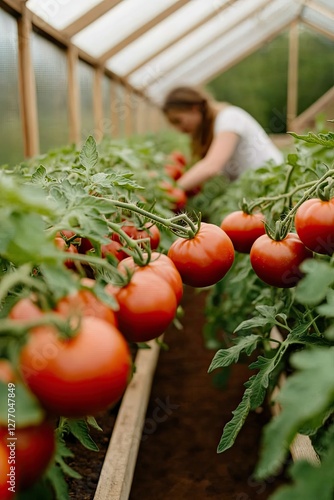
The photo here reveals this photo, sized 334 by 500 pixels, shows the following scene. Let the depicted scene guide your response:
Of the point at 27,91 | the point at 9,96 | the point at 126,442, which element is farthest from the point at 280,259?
the point at 27,91

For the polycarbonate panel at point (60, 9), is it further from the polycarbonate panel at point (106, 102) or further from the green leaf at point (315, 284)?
the green leaf at point (315, 284)

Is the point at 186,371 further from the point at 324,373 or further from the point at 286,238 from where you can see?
the point at 324,373

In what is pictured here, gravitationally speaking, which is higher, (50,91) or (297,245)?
(297,245)

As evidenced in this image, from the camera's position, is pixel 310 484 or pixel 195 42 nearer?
pixel 310 484

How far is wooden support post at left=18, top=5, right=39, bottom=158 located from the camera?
108 inches

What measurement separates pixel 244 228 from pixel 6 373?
29.1 inches

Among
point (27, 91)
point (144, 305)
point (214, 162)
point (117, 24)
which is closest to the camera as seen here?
point (144, 305)

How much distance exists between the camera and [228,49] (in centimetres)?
919

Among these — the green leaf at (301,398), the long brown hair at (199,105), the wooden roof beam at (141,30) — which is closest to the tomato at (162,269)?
the green leaf at (301,398)

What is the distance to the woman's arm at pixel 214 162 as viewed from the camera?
3008mm

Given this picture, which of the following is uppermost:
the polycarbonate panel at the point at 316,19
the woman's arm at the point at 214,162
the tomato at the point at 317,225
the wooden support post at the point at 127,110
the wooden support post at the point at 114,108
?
the tomato at the point at 317,225

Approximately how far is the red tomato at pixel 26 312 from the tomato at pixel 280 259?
517 mm

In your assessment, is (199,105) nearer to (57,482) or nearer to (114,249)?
(114,249)

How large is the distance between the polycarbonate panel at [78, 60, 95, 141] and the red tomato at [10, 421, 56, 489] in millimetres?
3635
